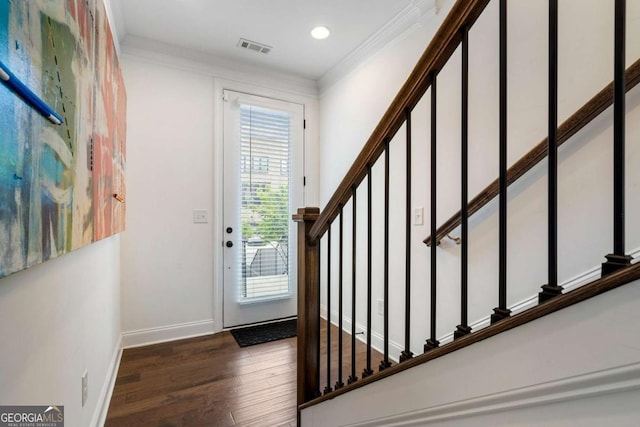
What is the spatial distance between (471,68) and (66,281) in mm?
2394

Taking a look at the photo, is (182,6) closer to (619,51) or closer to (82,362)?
(82,362)

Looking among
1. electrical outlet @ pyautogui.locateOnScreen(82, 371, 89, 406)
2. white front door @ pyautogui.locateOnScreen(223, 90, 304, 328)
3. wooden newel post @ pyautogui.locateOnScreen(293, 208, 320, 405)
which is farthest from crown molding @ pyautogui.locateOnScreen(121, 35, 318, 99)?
electrical outlet @ pyautogui.locateOnScreen(82, 371, 89, 406)

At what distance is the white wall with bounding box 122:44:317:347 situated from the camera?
8.86 ft

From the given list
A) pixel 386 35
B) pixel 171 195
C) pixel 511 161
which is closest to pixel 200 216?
pixel 171 195

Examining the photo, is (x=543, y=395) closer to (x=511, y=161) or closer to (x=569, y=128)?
(x=569, y=128)

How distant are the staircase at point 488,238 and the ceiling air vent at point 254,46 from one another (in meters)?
1.51

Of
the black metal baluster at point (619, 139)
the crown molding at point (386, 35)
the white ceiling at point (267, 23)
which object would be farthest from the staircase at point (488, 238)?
the white ceiling at point (267, 23)

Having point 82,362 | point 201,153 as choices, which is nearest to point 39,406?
point 82,362

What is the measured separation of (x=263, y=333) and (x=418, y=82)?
2.76 m

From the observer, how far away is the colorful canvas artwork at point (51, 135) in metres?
0.61

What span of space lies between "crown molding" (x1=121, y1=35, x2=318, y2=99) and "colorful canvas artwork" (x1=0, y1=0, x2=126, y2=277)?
139cm

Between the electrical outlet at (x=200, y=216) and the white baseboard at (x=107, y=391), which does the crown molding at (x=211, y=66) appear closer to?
the electrical outlet at (x=200, y=216)

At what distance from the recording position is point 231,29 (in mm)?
2561

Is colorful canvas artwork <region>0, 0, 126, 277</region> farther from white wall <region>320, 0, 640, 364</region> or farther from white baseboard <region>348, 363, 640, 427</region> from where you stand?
white wall <region>320, 0, 640, 364</region>
